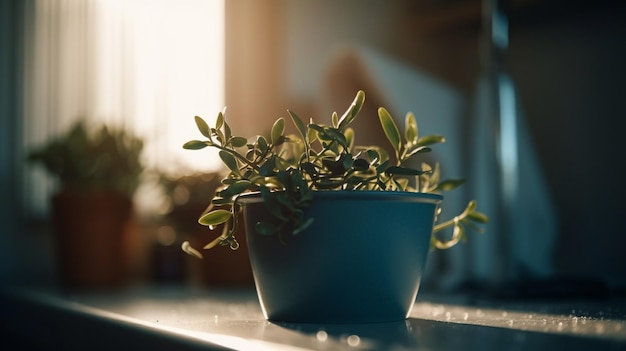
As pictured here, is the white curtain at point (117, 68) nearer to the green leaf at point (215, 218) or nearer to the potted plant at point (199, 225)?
the potted plant at point (199, 225)

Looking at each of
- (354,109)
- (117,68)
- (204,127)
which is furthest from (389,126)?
(117,68)

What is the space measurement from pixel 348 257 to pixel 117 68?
1.42m

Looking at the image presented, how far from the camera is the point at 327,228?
1.66 ft

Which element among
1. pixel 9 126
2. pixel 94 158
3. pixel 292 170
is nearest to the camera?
pixel 292 170

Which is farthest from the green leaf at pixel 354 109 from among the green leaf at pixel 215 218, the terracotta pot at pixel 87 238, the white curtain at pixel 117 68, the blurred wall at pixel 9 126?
the blurred wall at pixel 9 126

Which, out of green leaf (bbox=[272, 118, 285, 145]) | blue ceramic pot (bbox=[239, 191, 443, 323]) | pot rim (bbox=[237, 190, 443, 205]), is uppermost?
green leaf (bbox=[272, 118, 285, 145])

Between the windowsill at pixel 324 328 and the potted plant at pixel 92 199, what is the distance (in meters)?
0.40

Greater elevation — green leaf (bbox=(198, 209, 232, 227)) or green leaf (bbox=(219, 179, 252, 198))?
green leaf (bbox=(219, 179, 252, 198))

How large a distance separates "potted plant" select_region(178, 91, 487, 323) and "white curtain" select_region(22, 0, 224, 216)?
1.19m

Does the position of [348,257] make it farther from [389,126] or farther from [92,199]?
[92,199]

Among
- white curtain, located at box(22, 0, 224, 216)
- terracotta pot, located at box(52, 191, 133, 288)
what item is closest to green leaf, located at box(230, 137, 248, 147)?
terracotta pot, located at box(52, 191, 133, 288)

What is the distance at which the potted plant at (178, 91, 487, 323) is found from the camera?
1.66ft

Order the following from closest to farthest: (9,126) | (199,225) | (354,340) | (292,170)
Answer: (354,340) < (292,170) < (199,225) < (9,126)

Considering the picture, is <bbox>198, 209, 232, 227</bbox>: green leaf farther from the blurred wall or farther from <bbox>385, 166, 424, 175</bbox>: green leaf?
the blurred wall
